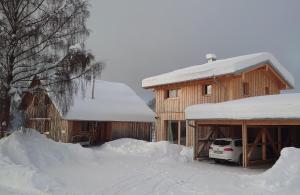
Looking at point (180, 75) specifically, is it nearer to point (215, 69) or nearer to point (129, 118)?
point (215, 69)

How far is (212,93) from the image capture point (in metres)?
21.8

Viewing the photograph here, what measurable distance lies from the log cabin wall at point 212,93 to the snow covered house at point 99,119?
175 inches

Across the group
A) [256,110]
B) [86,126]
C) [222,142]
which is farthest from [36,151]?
[86,126]

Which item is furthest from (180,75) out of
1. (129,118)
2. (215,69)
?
(129,118)

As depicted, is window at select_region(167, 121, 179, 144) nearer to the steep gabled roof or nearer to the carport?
the carport

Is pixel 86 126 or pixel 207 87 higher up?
pixel 207 87

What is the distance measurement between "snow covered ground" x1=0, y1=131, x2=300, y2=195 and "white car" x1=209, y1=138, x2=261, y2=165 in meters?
1.78

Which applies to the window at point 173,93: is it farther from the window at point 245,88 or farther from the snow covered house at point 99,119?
the snow covered house at point 99,119

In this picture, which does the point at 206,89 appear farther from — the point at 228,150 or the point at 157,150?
the point at 228,150

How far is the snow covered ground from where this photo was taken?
9.79 metres

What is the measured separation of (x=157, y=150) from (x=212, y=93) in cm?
527

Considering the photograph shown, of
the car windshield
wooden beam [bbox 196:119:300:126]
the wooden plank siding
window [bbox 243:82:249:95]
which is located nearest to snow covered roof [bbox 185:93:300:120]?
wooden beam [bbox 196:119:300:126]

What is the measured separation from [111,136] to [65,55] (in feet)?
45.2

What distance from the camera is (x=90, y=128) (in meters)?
28.2
